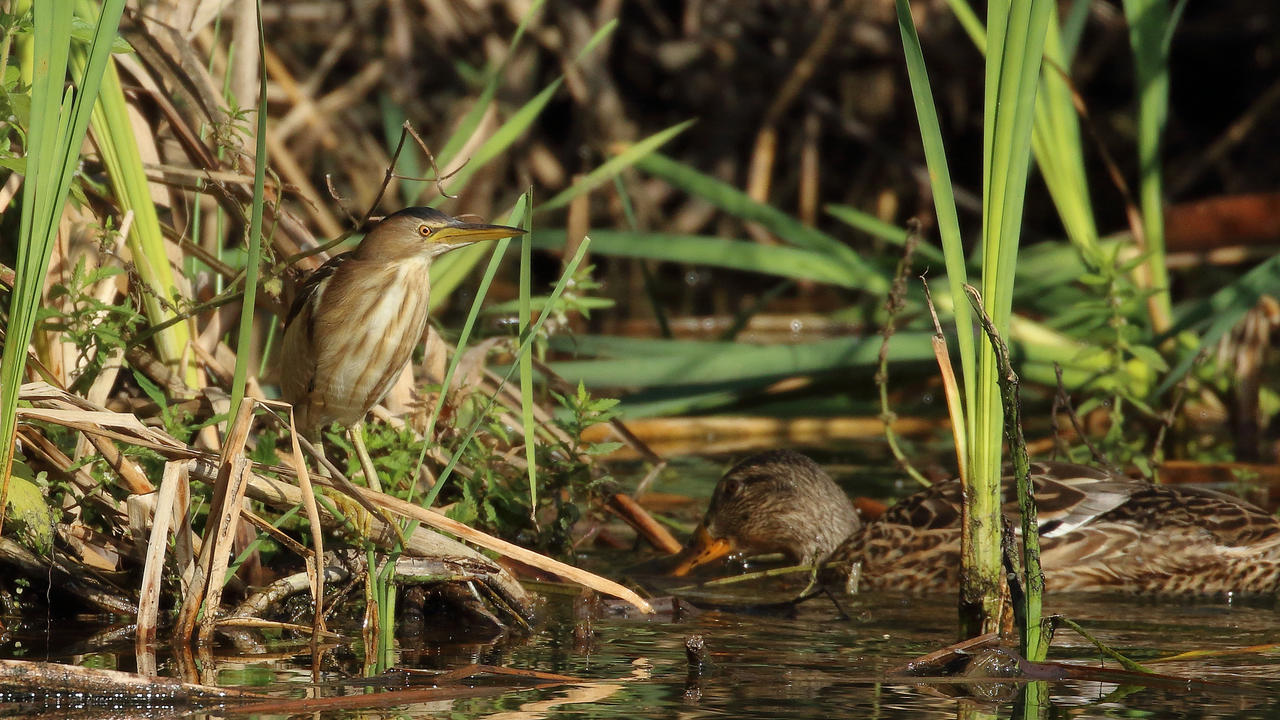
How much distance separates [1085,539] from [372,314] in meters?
2.76

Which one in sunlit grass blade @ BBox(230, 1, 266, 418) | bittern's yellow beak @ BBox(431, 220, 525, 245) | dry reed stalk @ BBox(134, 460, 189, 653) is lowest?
dry reed stalk @ BBox(134, 460, 189, 653)

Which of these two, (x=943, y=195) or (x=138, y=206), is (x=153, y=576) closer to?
(x=138, y=206)

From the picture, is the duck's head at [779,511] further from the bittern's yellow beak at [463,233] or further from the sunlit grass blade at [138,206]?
the sunlit grass blade at [138,206]

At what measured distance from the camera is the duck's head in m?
6.09

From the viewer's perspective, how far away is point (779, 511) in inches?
247

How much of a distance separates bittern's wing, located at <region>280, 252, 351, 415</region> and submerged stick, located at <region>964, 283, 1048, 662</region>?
1.97 metres

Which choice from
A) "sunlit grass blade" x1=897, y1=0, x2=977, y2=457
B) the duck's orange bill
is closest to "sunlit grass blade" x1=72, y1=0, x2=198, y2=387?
the duck's orange bill

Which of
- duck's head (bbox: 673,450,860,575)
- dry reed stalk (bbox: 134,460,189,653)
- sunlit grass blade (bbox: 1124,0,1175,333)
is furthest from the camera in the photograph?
Result: sunlit grass blade (bbox: 1124,0,1175,333)

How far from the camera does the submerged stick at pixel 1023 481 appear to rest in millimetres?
3674

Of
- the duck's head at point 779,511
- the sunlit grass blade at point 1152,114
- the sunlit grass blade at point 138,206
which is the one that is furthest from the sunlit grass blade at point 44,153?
the sunlit grass blade at point 1152,114

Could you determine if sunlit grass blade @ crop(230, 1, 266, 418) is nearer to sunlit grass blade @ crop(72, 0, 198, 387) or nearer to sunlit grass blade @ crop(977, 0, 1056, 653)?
sunlit grass blade @ crop(72, 0, 198, 387)

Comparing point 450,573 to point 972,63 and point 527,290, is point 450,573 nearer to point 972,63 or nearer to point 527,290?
point 527,290

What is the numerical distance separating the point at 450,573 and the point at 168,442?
0.83 metres

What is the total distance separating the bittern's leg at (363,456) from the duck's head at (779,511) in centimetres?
155
